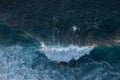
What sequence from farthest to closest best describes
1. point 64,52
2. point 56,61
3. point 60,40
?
point 60,40
point 64,52
point 56,61

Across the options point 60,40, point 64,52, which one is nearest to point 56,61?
point 64,52

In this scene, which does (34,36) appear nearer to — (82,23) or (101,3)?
(82,23)

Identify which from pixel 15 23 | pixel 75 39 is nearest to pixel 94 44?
pixel 75 39

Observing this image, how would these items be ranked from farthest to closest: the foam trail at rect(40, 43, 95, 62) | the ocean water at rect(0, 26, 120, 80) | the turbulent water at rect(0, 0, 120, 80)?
the foam trail at rect(40, 43, 95, 62)
the turbulent water at rect(0, 0, 120, 80)
the ocean water at rect(0, 26, 120, 80)

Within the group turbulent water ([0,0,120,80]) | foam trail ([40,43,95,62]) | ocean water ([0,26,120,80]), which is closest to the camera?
ocean water ([0,26,120,80])

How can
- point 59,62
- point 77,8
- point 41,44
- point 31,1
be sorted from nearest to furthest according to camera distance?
point 59,62, point 41,44, point 77,8, point 31,1

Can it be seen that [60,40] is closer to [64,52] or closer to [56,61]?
[64,52]

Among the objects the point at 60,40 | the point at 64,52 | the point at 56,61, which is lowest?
the point at 56,61
